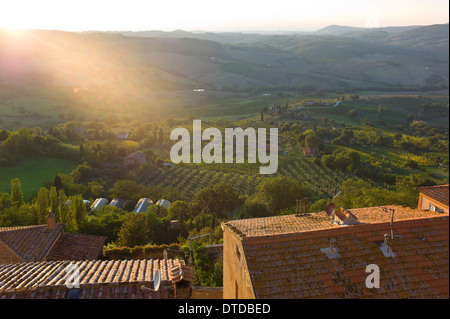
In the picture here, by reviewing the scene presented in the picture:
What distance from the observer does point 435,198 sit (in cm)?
818

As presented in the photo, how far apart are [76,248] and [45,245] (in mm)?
1060

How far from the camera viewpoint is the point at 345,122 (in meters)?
67.4

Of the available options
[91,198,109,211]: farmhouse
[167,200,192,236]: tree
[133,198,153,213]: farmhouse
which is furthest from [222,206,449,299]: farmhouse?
[91,198,109,211]: farmhouse

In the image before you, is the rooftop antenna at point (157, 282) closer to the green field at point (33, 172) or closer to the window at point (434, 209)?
the window at point (434, 209)

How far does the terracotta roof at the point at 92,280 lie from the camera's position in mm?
6789

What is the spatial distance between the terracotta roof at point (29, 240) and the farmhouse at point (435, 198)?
11065mm

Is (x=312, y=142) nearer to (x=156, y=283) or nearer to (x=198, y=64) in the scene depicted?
(x=156, y=283)

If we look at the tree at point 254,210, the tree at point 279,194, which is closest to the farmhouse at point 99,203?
the tree at point 254,210

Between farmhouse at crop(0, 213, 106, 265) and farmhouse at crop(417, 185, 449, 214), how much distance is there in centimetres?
1058

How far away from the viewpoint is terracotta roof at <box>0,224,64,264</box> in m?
12.0

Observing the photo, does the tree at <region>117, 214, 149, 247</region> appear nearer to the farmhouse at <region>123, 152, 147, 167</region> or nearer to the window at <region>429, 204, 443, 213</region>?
the window at <region>429, 204, 443, 213</region>

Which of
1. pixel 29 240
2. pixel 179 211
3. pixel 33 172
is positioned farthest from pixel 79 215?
pixel 33 172

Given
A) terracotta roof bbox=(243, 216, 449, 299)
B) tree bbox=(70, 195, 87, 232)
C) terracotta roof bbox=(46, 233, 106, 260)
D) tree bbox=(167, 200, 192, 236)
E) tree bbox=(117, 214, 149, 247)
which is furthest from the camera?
tree bbox=(167, 200, 192, 236)
